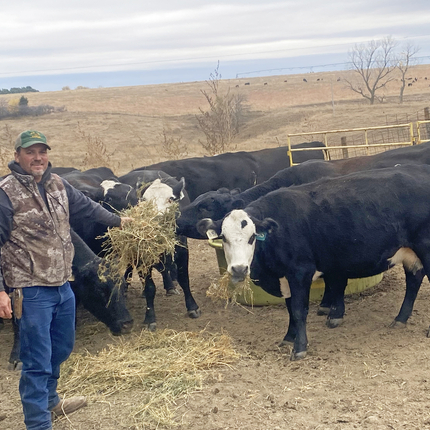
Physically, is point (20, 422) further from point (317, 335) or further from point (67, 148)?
point (67, 148)

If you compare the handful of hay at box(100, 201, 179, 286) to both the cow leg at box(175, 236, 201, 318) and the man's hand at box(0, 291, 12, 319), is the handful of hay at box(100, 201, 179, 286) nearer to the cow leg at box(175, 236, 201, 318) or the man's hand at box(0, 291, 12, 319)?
the cow leg at box(175, 236, 201, 318)

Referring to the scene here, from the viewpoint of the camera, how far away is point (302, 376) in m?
4.98

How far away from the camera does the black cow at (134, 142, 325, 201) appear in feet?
37.9

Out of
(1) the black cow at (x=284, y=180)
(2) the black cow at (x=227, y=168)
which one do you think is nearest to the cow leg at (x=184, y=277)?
(1) the black cow at (x=284, y=180)

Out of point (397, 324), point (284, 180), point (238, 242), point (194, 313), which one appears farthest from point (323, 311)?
point (284, 180)

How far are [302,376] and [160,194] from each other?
10.5ft

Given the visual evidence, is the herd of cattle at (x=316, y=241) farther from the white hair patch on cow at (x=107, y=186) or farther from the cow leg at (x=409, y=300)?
the white hair patch on cow at (x=107, y=186)

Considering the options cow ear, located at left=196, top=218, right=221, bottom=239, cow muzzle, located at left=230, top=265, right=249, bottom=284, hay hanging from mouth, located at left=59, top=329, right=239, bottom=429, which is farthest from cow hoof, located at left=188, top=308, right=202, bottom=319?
cow muzzle, located at left=230, top=265, right=249, bottom=284

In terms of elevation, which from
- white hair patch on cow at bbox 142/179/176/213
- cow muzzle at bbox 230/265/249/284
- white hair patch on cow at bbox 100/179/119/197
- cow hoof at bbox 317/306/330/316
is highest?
white hair patch on cow at bbox 100/179/119/197

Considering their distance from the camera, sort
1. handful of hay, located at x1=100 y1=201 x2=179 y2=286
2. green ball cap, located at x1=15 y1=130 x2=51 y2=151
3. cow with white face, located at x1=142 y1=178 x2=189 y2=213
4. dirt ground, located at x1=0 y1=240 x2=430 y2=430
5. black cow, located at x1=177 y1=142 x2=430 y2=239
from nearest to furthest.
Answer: green ball cap, located at x1=15 y1=130 x2=51 y2=151 < dirt ground, located at x1=0 y1=240 x2=430 y2=430 < handful of hay, located at x1=100 y1=201 x2=179 y2=286 < black cow, located at x1=177 y1=142 x2=430 y2=239 < cow with white face, located at x1=142 y1=178 x2=189 y2=213

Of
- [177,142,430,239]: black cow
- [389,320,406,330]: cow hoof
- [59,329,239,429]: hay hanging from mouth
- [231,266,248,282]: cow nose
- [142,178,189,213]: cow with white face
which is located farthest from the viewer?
[142,178,189,213]: cow with white face

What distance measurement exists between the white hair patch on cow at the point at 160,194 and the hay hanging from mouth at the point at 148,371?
1.65m

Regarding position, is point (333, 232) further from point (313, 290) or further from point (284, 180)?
point (284, 180)

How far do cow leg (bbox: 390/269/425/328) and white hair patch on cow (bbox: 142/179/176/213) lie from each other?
9.71 feet
